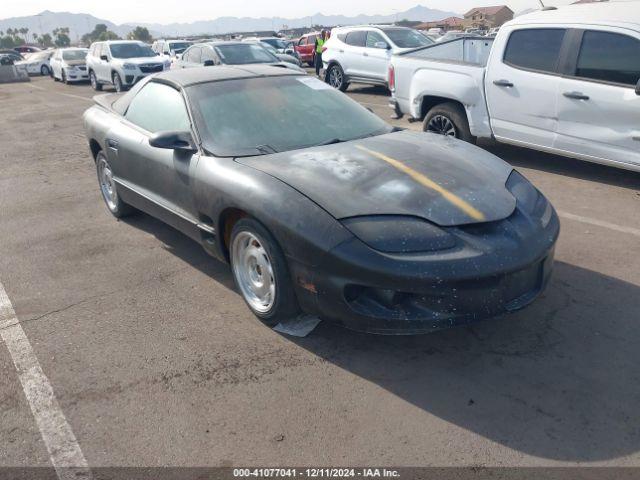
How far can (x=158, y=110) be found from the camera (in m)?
4.73

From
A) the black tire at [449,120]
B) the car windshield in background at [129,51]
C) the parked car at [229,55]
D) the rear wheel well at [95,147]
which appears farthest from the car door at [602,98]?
the car windshield in background at [129,51]

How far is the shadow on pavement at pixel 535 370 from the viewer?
271 cm

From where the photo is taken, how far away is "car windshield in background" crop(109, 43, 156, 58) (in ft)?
60.5

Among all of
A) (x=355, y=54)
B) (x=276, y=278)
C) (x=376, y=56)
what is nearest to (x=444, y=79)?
(x=276, y=278)

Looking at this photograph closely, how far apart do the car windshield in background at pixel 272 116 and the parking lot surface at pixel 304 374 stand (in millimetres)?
1100

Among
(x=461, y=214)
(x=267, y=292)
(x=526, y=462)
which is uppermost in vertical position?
(x=461, y=214)

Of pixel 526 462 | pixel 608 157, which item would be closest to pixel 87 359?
pixel 526 462

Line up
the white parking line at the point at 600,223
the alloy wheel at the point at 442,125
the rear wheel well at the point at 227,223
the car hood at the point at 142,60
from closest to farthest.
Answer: the rear wheel well at the point at 227,223, the white parking line at the point at 600,223, the alloy wheel at the point at 442,125, the car hood at the point at 142,60

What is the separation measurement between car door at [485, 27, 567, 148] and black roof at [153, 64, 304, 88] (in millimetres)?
3065

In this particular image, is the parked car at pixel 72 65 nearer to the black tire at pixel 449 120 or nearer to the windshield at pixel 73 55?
the windshield at pixel 73 55

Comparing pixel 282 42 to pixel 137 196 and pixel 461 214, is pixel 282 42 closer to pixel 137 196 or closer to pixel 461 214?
pixel 137 196

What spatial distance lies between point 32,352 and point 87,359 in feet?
1.30

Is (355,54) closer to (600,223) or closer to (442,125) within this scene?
(442,125)

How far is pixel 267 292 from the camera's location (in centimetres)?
365
